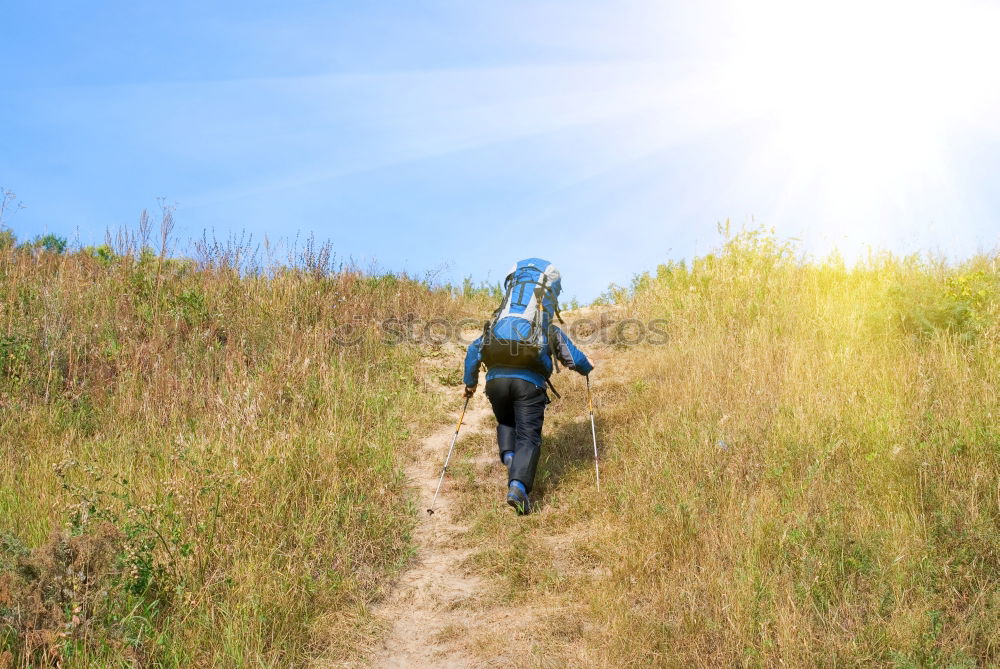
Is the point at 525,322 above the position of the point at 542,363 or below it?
above

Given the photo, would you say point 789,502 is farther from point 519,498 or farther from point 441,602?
point 441,602

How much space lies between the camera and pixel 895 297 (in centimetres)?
820

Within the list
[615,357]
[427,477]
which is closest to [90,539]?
[427,477]

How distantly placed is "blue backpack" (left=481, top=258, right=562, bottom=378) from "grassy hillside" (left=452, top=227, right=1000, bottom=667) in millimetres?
1331

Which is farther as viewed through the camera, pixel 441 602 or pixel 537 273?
pixel 537 273

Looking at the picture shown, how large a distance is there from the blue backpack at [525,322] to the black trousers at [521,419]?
9.1 inches

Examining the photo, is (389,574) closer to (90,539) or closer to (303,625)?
(303,625)

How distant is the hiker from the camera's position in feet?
23.2

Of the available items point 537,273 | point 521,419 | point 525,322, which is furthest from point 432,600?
point 537,273

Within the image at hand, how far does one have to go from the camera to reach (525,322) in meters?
7.26

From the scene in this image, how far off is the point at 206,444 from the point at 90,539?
198 centimetres

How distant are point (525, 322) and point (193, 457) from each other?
335cm

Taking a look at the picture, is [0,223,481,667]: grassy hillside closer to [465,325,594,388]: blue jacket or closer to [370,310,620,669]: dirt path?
[370,310,620,669]: dirt path

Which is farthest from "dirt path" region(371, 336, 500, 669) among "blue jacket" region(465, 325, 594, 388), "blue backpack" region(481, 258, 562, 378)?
"blue backpack" region(481, 258, 562, 378)
